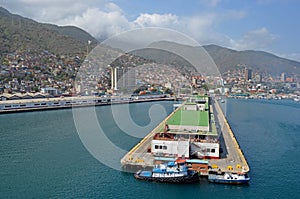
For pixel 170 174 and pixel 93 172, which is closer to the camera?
pixel 170 174

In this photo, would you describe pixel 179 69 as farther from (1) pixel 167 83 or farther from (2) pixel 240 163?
(2) pixel 240 163

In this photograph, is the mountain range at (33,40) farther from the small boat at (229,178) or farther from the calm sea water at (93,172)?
the small boat at (229,178)

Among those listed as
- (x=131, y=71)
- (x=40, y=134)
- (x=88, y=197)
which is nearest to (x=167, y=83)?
(x=131, y=71)

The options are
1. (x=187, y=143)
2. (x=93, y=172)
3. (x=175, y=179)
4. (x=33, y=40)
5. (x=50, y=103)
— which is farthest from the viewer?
(x=33, y=40)

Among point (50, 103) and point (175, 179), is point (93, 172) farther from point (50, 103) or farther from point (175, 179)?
point (50, 103)

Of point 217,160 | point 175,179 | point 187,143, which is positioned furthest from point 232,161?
point 175,179

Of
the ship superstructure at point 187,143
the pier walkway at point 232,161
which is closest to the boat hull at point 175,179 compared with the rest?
the pier walkway at point 232,161

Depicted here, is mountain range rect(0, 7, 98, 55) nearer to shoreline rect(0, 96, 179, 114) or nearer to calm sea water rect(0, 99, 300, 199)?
shoreline rect(0, 96, 179, 114)

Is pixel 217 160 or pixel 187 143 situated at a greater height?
pixel 187 143
